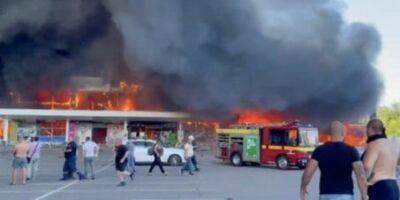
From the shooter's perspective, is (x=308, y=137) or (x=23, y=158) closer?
(x=23, y=158)

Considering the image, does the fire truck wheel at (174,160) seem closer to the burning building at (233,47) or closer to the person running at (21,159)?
the person running at (21,159)

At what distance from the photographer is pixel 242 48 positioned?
39.8 meters

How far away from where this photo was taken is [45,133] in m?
48.0

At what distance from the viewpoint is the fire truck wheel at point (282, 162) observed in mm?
24216

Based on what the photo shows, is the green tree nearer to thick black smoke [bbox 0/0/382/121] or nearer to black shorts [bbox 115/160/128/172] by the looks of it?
thick black smoke [bbox 0/0/382/121]

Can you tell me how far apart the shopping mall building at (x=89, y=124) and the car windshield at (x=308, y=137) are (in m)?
22.7

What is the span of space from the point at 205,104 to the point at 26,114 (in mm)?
15121

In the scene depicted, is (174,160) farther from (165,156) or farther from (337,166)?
(337,166)

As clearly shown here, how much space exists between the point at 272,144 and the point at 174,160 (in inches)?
176

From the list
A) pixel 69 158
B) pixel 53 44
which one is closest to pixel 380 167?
pixel 69 158

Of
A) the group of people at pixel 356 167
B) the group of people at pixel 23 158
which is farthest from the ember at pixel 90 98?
the group of people at pixel 356 167

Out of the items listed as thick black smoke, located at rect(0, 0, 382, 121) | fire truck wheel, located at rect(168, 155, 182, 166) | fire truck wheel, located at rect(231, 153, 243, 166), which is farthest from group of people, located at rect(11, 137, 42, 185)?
thick black smoke, located at rect(0, 0, 382, 121)

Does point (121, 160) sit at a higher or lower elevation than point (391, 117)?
lower

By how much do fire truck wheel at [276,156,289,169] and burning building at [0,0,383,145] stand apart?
1590cm
